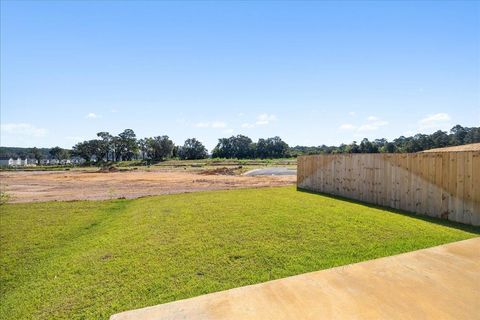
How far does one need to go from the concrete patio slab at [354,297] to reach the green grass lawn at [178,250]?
46 centimetres

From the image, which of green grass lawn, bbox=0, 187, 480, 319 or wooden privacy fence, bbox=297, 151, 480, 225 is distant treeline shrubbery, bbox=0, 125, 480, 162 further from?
green grass lawn, bbox=0, 187, 480, 319

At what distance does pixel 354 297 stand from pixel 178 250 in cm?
294

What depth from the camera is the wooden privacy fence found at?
246 inches

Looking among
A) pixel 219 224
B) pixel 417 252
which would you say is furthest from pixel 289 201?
pixel 417 252

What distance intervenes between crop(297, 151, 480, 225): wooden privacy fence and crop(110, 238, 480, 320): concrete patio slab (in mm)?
3163

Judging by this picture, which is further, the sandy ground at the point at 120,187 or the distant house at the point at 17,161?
the distant house at the point at 17,161

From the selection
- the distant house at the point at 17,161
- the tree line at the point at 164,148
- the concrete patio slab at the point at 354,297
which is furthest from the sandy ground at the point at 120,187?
the distant house at the point at 17,161

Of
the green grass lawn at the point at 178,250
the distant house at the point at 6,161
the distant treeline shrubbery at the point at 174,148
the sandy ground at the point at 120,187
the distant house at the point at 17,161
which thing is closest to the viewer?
→ the green grass lawn at the point at 178,250

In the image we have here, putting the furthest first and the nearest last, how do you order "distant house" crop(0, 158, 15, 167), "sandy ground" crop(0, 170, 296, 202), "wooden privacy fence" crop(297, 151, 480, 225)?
"distant house" crop(0, 158, 15, 167)
"sandy ground" crop(0, 170, 296, 202)
"wooden privacy fence" crop(297, 151, 480, 225)

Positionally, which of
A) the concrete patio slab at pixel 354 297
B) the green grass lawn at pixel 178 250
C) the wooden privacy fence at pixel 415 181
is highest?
the wooden privacy fence at pixel 415 181

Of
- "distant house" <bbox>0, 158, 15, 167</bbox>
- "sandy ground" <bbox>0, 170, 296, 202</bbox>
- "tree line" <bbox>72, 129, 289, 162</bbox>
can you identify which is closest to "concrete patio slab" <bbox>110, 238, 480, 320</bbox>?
"sandy ground" <bbox>0, 170, 296, 202</bbox>

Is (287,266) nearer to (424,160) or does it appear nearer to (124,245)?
(124,245)

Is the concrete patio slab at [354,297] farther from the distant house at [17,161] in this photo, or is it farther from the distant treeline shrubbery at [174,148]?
the distant house at [17,161]

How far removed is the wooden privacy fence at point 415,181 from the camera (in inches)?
246
